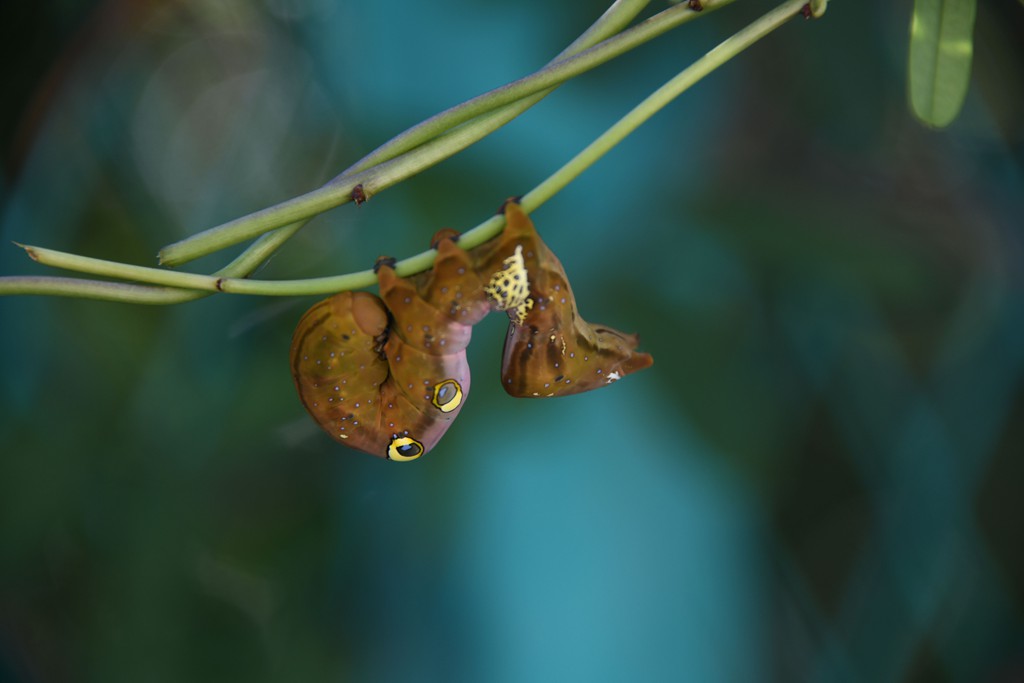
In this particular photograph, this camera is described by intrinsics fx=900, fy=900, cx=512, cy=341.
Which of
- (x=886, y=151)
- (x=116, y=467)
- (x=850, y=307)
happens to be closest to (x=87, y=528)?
(x=116, y=467)

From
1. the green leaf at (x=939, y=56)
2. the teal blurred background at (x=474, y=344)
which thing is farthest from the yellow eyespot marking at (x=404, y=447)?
the teal blurred background at (x=474, y=344)

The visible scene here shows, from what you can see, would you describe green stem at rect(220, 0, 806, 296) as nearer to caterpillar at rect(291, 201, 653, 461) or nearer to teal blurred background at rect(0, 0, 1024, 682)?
caterpillar at rect(291, 201, 653, 461)

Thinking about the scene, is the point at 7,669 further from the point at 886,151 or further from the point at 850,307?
the point at 886,151

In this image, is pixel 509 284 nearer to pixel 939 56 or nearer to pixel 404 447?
pixel 404 447

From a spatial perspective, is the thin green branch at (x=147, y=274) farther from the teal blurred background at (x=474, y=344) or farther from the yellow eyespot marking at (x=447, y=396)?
the teal blurred background at (x=474, y=344)

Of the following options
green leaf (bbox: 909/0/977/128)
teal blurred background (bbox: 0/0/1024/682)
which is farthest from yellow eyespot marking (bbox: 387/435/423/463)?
teal blurred background (bbox: 0/0/1024/682)
